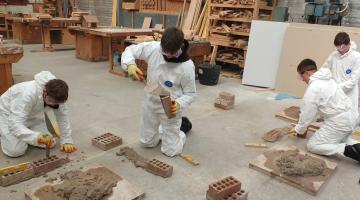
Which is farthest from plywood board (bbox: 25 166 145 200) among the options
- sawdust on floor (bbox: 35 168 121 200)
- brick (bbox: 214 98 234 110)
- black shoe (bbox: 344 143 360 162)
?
brick (bbox: 214 98 234 110)

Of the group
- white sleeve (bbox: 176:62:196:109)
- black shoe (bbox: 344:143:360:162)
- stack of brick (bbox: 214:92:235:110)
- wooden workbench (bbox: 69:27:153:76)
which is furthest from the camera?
wooden workbench (bbox: 69:27:153:76)

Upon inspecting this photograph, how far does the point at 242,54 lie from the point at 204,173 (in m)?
4.13

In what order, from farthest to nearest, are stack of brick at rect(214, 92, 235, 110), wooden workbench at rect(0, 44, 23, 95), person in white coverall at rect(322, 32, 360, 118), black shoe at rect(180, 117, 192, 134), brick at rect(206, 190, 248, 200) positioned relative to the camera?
stack of brick at rect(214, 92, 235, 110) < wooden workbench at rect(0, 44, 23, 95) < person in white coverall at rect(322, 32, 360, 118) < black shoe at rect(180, 117, 192, 134) < brick at rect(206, 190, 248, 200)

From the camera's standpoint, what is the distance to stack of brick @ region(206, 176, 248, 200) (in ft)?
7.55

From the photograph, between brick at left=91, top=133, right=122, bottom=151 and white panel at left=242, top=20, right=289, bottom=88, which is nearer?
brick at left=91, top=133, right=122, bottom=151

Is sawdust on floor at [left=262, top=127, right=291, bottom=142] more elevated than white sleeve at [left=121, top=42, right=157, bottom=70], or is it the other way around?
white sleeve at [left=121, top=42, right=157, bottom=70]

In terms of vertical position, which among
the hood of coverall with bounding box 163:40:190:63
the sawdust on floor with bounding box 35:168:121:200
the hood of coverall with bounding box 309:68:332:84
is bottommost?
the sawdust on floor with bounding box 35:168:121:200

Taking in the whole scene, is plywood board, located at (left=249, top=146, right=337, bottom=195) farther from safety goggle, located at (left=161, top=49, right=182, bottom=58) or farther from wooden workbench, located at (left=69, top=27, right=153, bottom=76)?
wooden workbench, located at (left=69, top=27, right=153, bottom=76)

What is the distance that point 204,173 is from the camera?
279cm

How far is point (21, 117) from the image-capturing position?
2619 mm

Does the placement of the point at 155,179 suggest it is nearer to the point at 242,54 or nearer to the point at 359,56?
the point at 359,56

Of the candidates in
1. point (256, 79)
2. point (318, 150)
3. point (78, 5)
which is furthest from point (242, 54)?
point (78, 5)

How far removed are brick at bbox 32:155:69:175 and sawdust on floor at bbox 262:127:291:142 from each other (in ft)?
7.20

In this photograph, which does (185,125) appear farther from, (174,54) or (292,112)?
(292,112)
